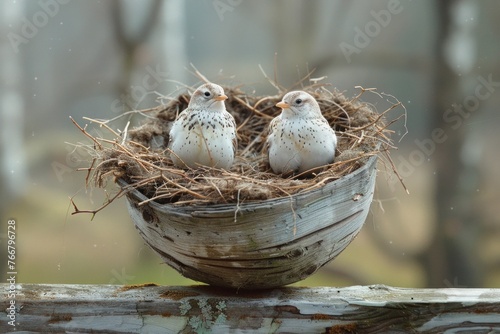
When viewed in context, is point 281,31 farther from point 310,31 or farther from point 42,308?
point 42,308

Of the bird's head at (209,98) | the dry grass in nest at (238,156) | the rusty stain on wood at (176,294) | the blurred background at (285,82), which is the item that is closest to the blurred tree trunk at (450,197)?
the blurred background at (285,82)

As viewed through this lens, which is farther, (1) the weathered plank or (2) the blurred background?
(2) the blurred background

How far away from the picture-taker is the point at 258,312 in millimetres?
1172

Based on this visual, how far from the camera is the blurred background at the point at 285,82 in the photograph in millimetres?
2088

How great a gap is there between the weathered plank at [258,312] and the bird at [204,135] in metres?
0.31

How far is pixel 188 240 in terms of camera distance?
44.1 inches

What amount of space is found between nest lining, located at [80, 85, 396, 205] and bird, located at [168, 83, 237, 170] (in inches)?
1.2

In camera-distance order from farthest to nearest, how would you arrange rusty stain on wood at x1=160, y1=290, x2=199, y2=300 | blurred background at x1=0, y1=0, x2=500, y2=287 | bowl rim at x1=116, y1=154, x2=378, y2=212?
blurred background at x1=0, y1=0, x2=500, y2=287
rusty stain on wood at x1=160, y1=290, x2=199, y2=300
bowl rim at x1=116, y1=154, x2=378, y2=212

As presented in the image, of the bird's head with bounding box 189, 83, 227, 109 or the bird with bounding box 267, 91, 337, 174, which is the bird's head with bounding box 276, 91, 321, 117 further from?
the bird's head with bounding box 189, 83, 227, 109

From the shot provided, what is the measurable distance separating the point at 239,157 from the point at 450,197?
0.99 metres

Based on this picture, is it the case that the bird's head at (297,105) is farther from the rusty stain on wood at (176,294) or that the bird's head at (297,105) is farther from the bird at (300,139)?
the rusty stain on wood at (176,294)

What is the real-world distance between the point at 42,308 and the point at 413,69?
4.88 feet

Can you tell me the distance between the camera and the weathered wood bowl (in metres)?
1.07

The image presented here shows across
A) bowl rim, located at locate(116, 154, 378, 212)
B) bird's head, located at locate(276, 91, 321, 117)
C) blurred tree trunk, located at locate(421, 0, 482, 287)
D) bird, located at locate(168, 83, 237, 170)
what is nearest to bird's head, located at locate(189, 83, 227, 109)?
bird, located at locate(168, 83, 237, 170)
